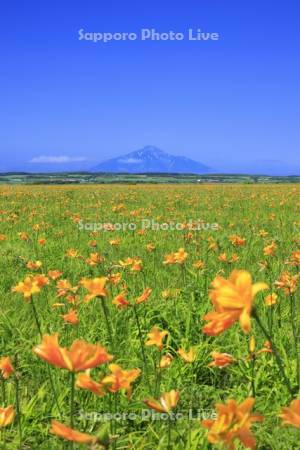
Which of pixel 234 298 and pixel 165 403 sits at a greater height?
pixel 234 298

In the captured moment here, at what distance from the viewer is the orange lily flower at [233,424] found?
3.74 ft

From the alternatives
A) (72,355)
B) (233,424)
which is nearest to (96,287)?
(72,355)

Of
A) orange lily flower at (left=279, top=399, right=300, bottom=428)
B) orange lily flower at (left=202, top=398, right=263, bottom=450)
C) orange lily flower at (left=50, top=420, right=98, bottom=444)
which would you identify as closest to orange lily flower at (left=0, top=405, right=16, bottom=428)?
orange lily flower at (left=50, top=420, right=98, bottom=444)

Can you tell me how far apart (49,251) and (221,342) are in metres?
4.03

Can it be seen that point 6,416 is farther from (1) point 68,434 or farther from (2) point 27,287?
(2) point 27,287

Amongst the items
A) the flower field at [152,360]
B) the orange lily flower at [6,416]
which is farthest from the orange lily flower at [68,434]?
the orange lily flower at [6,416]

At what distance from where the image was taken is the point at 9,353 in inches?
146

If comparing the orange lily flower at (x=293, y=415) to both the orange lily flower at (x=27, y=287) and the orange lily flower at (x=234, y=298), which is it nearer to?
the orange lily flower at (x=234, y=298)

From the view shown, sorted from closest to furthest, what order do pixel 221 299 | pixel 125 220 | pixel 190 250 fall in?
pixel 221 299
pixel 190 250
pixel 125 220

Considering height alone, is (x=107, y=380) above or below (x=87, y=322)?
above

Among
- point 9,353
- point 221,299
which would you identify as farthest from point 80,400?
point 221,299

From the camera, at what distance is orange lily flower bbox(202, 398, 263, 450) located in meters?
1.14

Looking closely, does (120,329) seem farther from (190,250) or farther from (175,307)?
(190,250)

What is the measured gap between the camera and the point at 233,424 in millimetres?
1172
